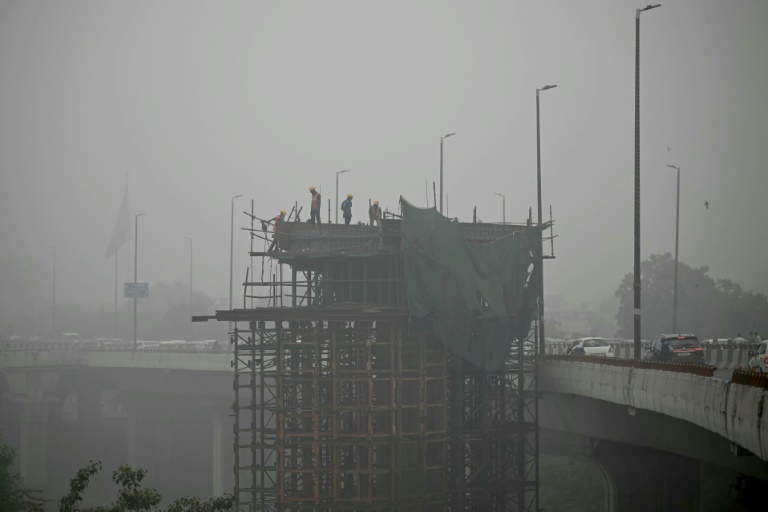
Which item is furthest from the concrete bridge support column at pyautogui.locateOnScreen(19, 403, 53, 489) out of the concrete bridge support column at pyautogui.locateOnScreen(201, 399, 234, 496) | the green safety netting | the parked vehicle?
the green safety netting

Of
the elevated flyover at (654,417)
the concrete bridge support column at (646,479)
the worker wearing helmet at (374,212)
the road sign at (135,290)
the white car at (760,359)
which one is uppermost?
the worker wearing helmet at (374,212)

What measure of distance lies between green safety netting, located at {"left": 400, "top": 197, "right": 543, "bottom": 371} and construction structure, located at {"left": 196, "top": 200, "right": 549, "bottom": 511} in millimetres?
55

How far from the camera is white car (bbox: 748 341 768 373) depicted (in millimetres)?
40094

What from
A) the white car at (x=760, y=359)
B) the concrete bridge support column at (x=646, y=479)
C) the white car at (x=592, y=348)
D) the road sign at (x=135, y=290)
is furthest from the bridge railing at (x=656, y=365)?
the road sign at (x=135, y=290)

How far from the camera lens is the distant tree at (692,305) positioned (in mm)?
143875

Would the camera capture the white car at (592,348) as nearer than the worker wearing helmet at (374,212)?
No

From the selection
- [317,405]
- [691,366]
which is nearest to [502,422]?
[317,405]

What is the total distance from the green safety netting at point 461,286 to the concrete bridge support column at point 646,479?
619 centimetres

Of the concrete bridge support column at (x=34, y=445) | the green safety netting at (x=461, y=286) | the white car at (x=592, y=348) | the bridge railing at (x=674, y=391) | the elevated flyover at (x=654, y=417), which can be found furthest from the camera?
the concrete bridge support column at (x=34, y=445)

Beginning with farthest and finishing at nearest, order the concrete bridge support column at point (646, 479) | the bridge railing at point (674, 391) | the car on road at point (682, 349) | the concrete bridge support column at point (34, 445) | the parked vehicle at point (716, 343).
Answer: the concrete bridge support column at point (34, 445), the parked vehicle at point (716, 343), the car on road at point (682, 349), the concrete bridge support column at point (646, 479), the bridge railing at point (674, 391)

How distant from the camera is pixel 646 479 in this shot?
160 feet

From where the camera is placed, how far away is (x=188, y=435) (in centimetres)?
12175

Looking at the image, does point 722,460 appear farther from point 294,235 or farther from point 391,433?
point 294,235

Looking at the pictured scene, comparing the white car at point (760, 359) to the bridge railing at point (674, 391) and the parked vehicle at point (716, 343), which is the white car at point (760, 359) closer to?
the bridge railing at point (674, 391)
